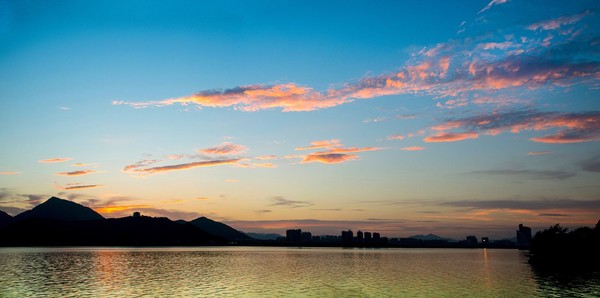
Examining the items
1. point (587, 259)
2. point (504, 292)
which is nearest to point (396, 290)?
point (504, 292)

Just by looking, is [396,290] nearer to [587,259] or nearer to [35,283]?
[35,283]

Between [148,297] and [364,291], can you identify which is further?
[364,291]

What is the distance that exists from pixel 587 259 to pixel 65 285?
16558cm

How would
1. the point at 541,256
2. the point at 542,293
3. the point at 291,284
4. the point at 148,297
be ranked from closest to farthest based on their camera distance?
the point at 148,297 < the point at 542,293 < the point at 291,284 < the point at 541,256

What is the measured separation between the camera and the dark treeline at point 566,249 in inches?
6186

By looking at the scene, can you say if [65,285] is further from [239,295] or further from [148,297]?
[239,295]

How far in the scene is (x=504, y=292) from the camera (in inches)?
3182

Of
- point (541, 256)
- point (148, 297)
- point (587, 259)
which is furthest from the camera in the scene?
point (541, 256)

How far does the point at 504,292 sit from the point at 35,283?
88.4 metres

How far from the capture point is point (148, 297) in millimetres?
68062

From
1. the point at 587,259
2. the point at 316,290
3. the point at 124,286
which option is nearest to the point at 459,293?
the point at 316,290

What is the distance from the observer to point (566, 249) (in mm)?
158875

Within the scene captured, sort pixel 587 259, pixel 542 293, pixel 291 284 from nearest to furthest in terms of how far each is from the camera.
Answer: pixel 542 293, pixel 291 284, pixel 587 259

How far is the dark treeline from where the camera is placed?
157125 millimetres
